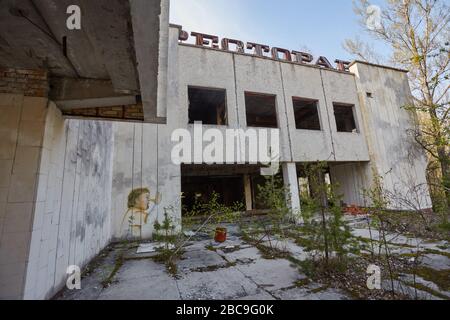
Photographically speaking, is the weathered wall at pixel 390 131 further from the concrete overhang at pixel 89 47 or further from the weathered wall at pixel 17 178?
the weathered wall at pixel 17 178

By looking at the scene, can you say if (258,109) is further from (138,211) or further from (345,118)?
(138,211)

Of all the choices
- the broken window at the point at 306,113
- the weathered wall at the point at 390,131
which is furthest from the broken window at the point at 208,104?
the weathered wall at the point at 390,131

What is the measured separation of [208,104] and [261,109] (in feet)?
9.95

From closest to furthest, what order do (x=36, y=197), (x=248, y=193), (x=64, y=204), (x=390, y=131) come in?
1. (x=36, y=197)
2. (x=64, y=204)
3. (x=390, y=131)
4. (x=248, y=193)

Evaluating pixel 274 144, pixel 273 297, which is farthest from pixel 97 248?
pixel 274 144

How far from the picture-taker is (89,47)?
212 cm

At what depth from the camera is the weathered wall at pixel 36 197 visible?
6.88 feet

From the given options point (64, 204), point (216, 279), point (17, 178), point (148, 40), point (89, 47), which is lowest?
point (216, 279)

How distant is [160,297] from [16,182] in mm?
2088

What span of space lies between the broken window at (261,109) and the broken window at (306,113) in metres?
1.18

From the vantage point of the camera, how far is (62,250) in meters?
2.90

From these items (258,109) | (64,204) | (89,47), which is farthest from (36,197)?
(258,109)
